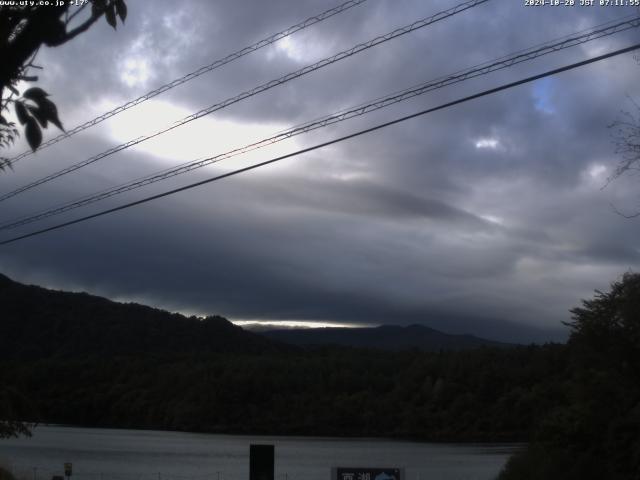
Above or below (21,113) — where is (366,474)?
below

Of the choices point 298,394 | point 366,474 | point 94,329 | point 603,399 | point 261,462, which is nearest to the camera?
point 261,462

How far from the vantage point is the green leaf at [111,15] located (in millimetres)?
5480

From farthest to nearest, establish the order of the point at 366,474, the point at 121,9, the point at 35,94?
the point at 366,474 → the point at 121,9 → the point at 35,94

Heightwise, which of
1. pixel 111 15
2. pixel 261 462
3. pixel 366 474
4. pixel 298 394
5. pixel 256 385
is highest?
pixel 256 385

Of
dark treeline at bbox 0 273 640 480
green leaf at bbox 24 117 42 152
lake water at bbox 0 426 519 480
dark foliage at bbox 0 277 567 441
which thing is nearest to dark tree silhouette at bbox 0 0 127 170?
green leaf at bbox 24 117 42 152

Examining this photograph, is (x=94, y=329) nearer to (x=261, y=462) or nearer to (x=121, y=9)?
(x=261, y=462)

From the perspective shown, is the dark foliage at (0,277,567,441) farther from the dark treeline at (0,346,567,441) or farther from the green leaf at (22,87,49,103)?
the green leaf at (22,87,49,103)

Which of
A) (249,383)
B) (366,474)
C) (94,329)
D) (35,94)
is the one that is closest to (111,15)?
(35,94)

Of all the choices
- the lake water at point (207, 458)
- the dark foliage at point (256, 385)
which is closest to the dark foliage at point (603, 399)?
the lake water at point (207, 458)

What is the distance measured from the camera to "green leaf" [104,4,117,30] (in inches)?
216

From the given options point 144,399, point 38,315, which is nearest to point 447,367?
point 144,399

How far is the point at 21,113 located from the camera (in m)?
4.83

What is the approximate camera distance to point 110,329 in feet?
457

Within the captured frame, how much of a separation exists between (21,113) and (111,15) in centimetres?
107
